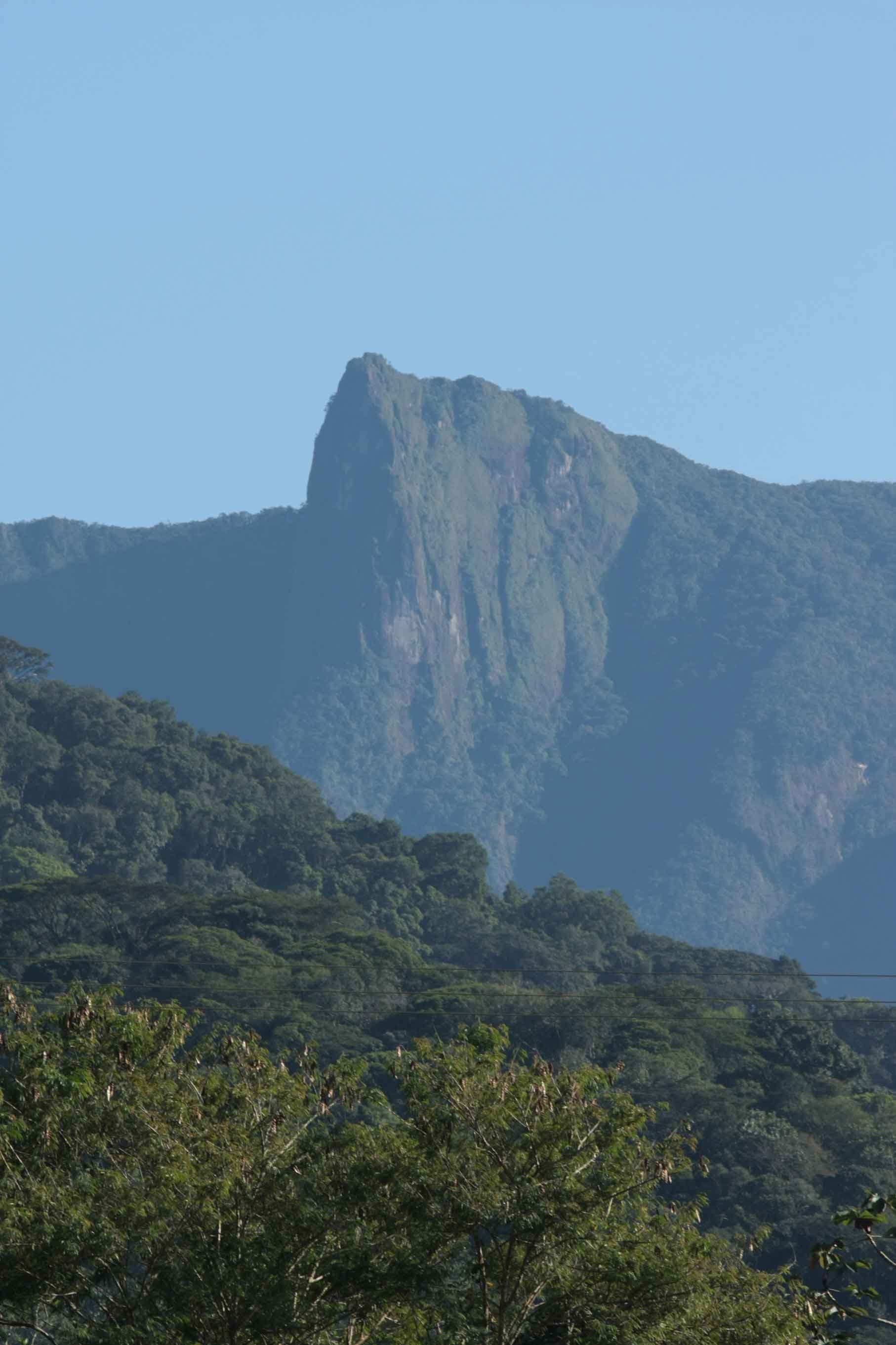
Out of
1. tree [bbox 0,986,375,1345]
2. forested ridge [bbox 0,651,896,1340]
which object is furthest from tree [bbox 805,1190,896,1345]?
forested ridge [bbox 0,651,896,1340]

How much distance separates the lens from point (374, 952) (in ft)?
235

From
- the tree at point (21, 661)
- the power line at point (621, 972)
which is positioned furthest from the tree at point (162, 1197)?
the tree at point (21, 661)

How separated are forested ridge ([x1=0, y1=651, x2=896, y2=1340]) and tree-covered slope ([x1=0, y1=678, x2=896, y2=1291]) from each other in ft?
0.35

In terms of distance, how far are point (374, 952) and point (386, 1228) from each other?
173 feet

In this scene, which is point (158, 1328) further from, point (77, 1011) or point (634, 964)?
point (634, 964)

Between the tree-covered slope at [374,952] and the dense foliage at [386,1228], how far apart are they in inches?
1337

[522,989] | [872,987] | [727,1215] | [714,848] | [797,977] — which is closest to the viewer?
[727,1215]

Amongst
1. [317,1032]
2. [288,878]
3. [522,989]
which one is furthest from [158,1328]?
[288,878]

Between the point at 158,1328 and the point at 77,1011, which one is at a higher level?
the point at 77,1011

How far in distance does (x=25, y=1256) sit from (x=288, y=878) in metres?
77.6

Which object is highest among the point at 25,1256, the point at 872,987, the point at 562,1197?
the point at 562,1197

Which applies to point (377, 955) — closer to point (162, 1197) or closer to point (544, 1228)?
point (162, 1197)

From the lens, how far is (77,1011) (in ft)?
68.8

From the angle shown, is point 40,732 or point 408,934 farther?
point 40,732
